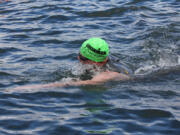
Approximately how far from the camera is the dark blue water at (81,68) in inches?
199

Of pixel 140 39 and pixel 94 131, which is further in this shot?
pixel 140 39

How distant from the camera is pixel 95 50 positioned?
6.43 m

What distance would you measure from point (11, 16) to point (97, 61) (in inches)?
262

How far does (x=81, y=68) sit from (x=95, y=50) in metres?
0.73

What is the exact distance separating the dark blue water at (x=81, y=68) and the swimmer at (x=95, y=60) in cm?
15

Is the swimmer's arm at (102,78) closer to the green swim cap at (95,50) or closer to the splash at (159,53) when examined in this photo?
the green swim cap at (95,50)

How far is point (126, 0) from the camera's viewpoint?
539 inches

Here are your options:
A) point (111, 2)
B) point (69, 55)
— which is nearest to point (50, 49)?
point (69, 55)

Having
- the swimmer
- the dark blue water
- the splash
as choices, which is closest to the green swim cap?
the swimmer

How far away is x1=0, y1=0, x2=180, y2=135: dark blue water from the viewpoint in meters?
5.07

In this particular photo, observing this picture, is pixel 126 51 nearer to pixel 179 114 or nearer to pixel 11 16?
pixel 179 114

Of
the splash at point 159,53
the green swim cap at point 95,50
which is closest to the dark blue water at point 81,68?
the splash at point 159,53

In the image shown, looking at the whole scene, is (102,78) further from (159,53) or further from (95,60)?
(159,53)

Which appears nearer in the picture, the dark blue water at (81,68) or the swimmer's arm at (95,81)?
the dark blue water at (81,68)
